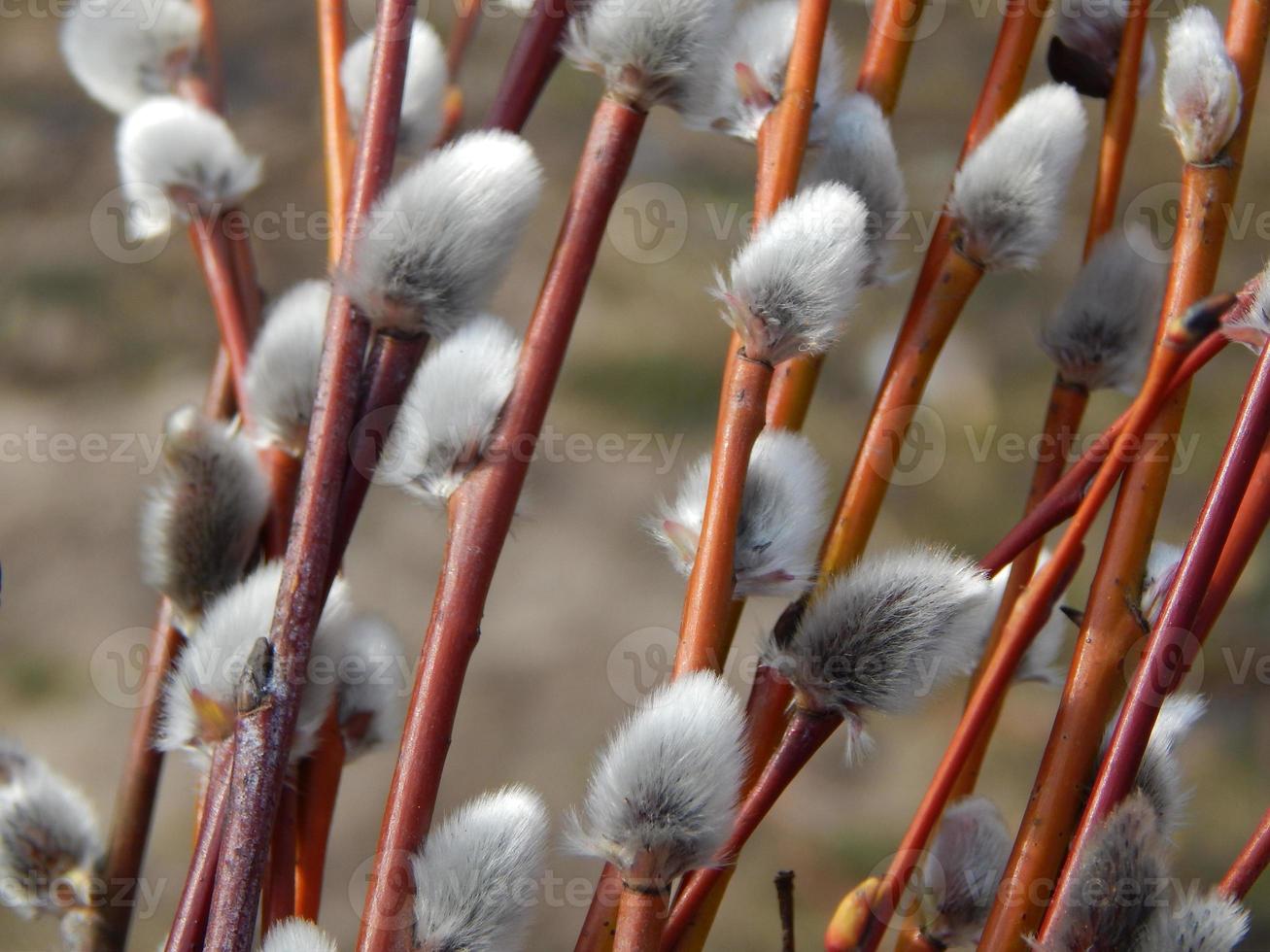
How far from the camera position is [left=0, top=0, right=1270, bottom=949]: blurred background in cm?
121

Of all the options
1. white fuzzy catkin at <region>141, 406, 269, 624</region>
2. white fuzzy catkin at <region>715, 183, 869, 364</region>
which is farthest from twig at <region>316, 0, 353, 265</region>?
white fuzzy catkin at <region>715, 183, 869, 364</region>

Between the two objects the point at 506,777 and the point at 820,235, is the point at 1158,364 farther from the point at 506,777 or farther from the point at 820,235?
the point at 506,777

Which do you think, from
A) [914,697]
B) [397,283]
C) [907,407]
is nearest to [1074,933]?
[914,697]

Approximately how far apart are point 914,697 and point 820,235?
0.15 m

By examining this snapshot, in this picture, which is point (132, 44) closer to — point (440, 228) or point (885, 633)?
point (440, 228)

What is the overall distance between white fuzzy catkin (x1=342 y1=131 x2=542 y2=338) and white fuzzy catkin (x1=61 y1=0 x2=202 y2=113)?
25 cm

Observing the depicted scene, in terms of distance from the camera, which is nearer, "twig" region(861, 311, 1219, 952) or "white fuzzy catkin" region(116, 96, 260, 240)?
"twig" region(861, 311, 1219, 952)

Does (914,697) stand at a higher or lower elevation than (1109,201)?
lower

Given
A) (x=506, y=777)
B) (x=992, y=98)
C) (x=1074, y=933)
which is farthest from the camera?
(x=506, y=777)

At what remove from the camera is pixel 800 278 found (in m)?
0.38

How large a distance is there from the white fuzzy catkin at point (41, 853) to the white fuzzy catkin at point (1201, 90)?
0.51 m

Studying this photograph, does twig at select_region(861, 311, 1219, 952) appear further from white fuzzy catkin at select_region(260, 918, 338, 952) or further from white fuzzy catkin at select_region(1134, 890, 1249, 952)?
white fuzzy catkin at select_region(260, 918, 338, 952)

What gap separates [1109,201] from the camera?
18.5 inches

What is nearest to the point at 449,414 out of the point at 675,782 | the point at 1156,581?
the point at 675,782
